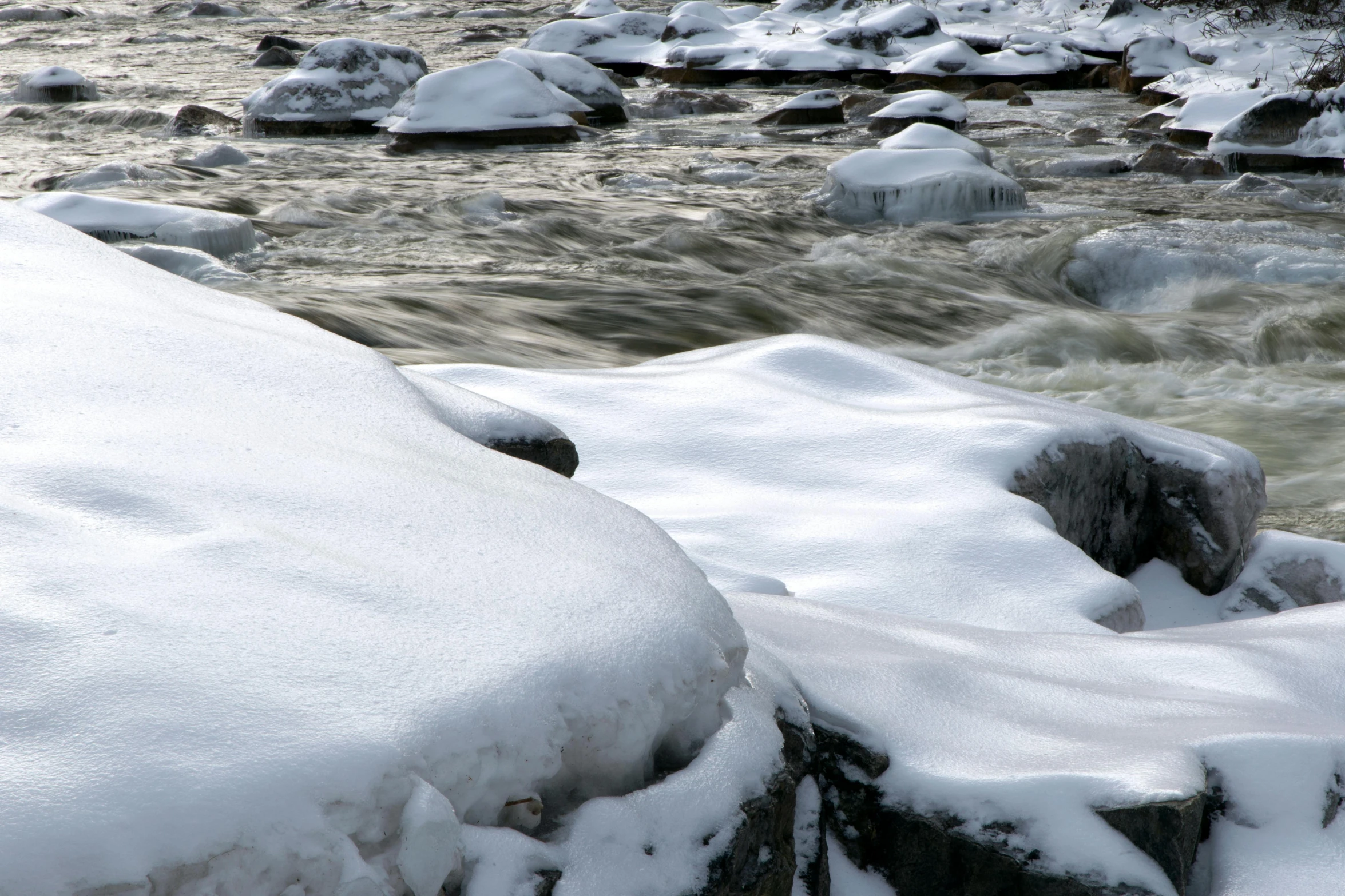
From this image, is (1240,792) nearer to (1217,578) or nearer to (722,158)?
(1217,578)

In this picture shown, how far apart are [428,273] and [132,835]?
18.2 ft

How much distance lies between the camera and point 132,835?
0.93 meters

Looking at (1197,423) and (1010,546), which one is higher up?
(1010,546)

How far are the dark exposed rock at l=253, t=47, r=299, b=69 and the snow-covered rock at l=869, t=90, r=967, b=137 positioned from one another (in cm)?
807

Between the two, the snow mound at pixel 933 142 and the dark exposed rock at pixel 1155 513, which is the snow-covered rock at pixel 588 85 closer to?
the snow mound at pixel 933 142

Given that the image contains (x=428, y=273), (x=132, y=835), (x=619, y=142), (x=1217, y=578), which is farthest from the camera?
(x=619, y=142)

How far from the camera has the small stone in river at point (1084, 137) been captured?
11602 millimetres

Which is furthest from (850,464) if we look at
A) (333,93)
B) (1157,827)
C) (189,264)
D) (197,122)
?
(333,93)

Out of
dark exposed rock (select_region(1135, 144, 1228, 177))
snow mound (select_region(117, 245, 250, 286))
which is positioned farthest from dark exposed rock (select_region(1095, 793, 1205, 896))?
dark exposed rock (select_region(1135, 144, 1228, 177))

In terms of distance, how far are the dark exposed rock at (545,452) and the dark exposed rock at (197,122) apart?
9.49 m

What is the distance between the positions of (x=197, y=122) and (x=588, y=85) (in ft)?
13.3

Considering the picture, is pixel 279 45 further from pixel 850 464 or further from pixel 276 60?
pixel 850 464

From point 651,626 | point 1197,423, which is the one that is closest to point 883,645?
point 651,626

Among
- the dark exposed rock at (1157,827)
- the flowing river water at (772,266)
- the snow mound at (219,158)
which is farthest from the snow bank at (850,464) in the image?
the snow mound at (219,158)
